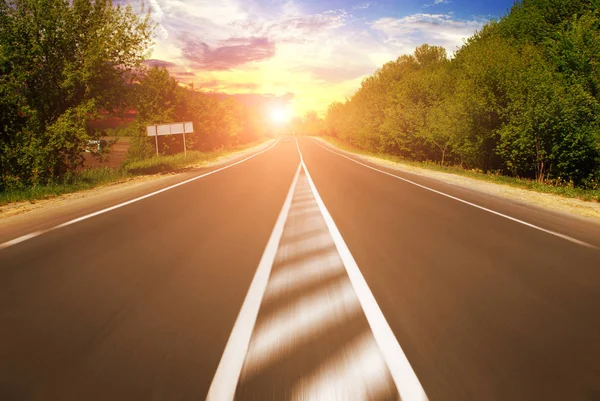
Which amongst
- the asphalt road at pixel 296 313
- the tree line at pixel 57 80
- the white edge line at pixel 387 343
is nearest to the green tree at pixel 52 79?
the tree line at pixel 57 80

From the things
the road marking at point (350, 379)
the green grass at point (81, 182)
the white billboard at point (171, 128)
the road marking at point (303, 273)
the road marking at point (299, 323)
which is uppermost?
the white billboard at point (171, 128)

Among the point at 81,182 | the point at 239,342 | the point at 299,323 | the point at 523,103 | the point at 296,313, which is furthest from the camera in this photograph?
the point at 523,103

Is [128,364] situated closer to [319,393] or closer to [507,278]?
[319,393]

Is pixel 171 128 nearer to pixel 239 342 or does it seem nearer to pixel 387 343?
pixel 239 342

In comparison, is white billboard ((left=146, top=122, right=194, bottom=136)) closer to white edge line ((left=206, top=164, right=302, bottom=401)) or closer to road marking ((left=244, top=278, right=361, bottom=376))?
white edge line ((left=206, top=164, right=302, bottom=401))

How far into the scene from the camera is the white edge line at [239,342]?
207 cm

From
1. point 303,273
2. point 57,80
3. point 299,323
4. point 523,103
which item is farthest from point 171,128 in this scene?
point 299,323

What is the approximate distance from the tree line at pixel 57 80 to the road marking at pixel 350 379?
13578 millimetres

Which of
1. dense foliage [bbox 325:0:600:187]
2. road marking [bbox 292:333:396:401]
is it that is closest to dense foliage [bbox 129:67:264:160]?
dense foliage [bbox 325:0:600:187]

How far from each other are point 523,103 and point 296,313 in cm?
2012

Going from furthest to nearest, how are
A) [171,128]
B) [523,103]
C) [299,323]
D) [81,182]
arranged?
[171,128]
[523,103]
[81,182]
[299,323]

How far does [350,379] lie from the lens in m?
2.18

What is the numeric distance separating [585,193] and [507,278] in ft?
37.4

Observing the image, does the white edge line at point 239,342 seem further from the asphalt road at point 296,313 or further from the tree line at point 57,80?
the tree line at point 57,80
